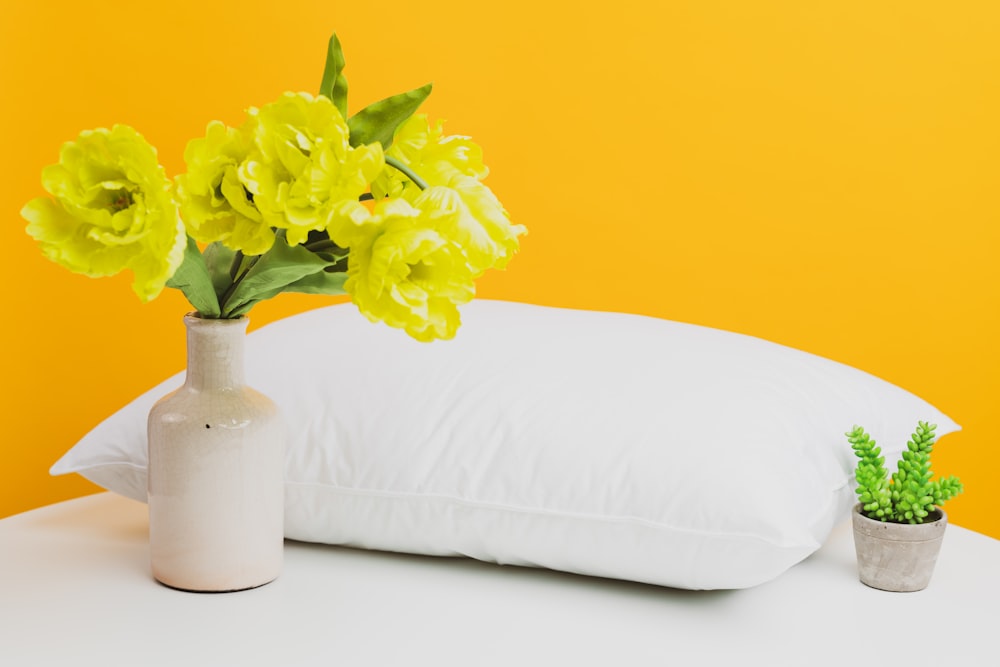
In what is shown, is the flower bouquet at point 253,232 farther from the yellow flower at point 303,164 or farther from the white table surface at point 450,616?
the white table surface at point 450,616

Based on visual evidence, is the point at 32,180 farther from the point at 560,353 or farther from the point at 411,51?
the point at 560,353

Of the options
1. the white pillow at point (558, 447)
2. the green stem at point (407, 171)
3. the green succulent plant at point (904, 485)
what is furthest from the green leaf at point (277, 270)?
the green succulent plant at point (904, 485)

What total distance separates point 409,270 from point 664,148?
1.34m

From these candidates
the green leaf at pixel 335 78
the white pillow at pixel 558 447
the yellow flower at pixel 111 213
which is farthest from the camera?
the white pillow at pixel 558 447

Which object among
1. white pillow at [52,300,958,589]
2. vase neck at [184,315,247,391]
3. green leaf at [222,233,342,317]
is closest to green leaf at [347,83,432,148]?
green leaf at [222,233,342,317]

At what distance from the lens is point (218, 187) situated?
0.95 m

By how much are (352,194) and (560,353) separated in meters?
0.42

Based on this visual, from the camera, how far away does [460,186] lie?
3.23 feet

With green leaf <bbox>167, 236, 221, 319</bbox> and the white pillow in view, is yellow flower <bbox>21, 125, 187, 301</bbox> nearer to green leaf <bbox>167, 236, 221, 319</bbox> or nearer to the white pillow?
green leaf <bbox>167, 236, 221, 319</bbox>

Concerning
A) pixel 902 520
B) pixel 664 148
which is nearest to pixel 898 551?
pixel 902 520

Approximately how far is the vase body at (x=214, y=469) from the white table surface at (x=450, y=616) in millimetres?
37

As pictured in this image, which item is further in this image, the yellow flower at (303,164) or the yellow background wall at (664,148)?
the yellow background wall at (664,148)

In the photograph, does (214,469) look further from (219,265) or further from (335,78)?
(335,78)

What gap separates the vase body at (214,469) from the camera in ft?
3.51
